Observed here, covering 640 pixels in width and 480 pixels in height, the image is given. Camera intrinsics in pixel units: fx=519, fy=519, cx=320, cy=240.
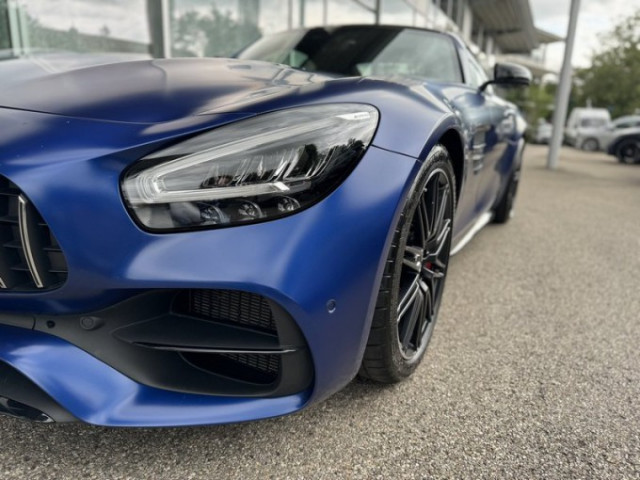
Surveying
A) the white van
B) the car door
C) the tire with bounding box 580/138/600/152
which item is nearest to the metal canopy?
the white van

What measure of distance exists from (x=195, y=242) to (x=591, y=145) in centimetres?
2365

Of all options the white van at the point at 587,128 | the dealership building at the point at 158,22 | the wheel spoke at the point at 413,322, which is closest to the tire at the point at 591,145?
the white van at the point at 587,128

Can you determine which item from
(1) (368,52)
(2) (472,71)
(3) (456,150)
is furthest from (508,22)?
(3) (456,150)

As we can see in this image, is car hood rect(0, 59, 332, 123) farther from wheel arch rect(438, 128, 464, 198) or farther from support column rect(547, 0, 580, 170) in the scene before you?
support column rect(547, 0, 580, 170)

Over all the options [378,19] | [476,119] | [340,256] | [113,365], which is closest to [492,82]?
[476,119]

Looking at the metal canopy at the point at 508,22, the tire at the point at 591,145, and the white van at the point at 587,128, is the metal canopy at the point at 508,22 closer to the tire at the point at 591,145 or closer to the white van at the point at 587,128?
the white van at the point at 587,128

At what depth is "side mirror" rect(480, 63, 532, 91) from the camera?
280 cm

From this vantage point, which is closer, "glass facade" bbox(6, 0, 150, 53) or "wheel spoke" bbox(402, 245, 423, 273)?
"wheel spoke" bbox(402, 245, 423, 273)

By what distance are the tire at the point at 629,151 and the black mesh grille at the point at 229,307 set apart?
53.3ft

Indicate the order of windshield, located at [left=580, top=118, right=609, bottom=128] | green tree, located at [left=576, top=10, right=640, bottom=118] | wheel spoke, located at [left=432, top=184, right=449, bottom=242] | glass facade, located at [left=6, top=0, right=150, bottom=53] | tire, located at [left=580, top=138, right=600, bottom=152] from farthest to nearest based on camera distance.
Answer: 1. green tree, located at [left=576, top=10, right=640, bottom=118]
2. windshield, located at [left=580, top=118, right=609, bottom=128]
3. tire, located at [left=580, top=138, right=600, bottom=152]
4. glass facade, located at [left=6, top=0, right=150, bottom=53]
5. wheel spoke, located at [left=432, top=184, right=449, bottom=242]

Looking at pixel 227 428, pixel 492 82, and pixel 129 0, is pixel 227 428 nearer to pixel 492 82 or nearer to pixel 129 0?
pixel 492 82

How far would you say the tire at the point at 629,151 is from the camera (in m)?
14.6

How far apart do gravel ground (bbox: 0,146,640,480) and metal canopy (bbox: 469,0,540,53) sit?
1892 cm

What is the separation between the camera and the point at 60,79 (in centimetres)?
148
